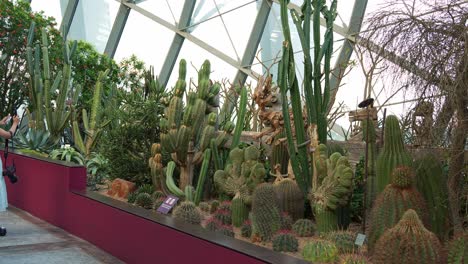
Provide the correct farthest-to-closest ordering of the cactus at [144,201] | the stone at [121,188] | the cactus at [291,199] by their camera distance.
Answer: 1. the stone at [121,188]
2. the cactus at [144,201]
3. the cactus at [291,199]

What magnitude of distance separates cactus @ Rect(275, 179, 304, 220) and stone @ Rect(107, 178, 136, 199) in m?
2.27

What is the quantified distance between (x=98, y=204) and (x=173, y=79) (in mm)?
8656

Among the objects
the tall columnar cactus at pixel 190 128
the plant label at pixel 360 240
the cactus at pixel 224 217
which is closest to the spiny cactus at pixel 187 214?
the cactus at pixel 224 217

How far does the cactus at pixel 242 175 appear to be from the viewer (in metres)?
5.32

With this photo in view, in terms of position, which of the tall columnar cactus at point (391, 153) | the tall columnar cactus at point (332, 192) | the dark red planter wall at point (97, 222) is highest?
the tall columnar cactus at point (391, 153)

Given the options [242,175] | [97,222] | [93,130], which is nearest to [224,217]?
[242,175]

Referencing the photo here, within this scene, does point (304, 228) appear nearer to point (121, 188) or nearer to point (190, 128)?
point (190, 128)

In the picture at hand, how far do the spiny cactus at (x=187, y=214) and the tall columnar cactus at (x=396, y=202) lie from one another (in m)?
1.89

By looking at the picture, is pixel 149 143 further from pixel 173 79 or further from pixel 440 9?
pixel 173 79

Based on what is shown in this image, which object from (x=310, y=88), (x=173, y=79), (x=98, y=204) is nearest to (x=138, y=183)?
(x=98, y=204)

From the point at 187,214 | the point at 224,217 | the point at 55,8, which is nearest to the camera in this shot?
the point at 187,214

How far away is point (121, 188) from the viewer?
6820 millimetres

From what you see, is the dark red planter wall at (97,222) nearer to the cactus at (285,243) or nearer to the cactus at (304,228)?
the cactus at (285,243)

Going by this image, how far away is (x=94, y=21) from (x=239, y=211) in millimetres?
13289
